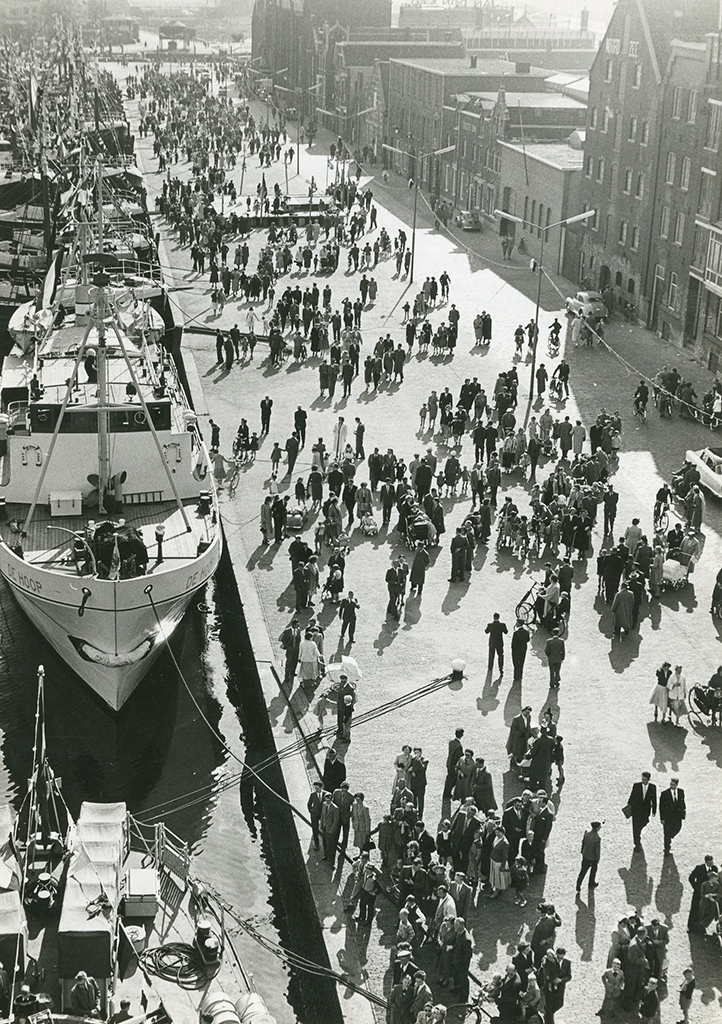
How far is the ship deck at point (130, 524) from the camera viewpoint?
28312 mm

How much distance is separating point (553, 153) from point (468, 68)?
29659 mm

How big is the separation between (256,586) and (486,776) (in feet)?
35.1

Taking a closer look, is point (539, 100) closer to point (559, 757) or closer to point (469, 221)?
point (469, 221)

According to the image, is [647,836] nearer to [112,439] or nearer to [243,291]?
[112,439]

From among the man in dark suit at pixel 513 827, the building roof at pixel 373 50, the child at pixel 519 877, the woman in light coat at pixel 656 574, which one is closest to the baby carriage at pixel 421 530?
the woman in light coat at pixel 656 574

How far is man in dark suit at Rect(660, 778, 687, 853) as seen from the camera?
20.4 meters

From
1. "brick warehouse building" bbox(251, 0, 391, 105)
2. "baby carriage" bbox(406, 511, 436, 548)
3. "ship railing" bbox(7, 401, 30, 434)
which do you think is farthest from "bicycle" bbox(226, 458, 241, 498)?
"brick warehouse building" bbox(251, 0, 391, 105)

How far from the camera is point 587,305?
173 ft

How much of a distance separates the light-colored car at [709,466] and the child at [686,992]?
19.6m

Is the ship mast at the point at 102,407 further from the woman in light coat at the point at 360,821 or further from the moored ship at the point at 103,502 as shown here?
the woman in light coat at the point at 360,821

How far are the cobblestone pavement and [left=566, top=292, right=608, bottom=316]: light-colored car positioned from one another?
608 centimetres

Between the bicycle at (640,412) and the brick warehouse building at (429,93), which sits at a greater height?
the brick warehouse building at (429,93)

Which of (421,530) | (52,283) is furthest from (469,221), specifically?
(421,530)

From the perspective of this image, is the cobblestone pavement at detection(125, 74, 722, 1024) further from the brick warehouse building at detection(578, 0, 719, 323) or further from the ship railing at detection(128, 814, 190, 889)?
the brick warehouse building at detection(578, 0, 719, 323)
